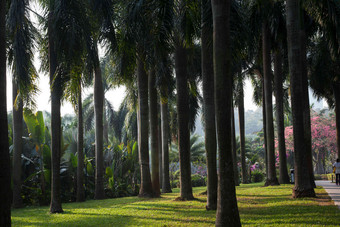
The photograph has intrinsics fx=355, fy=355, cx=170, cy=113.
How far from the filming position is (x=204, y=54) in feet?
41.5

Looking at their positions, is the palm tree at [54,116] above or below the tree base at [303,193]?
above

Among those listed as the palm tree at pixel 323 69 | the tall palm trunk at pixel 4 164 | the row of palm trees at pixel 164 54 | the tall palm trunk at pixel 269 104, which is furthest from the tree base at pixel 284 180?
the tall palm trunk at pixel 4 164

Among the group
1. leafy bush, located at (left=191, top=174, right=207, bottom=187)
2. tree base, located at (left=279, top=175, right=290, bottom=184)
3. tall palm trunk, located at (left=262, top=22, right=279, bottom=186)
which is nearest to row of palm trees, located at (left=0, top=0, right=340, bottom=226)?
tall palm trunk, located at (left=262, top=22, right=279, bottom=186)

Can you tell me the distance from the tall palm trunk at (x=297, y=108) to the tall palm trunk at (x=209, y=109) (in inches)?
129

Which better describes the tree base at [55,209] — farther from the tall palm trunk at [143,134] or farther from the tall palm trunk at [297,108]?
the tall palm trunk at [297,108]

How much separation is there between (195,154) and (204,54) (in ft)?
125

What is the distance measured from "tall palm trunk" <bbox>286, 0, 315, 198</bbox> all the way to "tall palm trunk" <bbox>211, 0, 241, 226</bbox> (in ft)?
19.7

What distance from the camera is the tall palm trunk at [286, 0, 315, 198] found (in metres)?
12.8

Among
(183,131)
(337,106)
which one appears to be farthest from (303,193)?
(337,106)

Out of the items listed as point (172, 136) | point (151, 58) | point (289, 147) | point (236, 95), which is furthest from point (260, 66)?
point (289, 147)

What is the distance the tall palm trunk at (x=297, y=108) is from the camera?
12836 mm

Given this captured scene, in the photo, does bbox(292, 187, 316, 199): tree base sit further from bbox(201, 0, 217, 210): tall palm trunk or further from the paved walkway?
bbox(201, 0, 217, 210): tall palm trunk

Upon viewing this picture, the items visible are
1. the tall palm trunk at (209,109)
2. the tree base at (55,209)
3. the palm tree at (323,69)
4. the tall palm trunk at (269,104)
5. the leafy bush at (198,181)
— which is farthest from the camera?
the leafy bush at (198,181)

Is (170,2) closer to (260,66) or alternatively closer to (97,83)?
(97,83)
